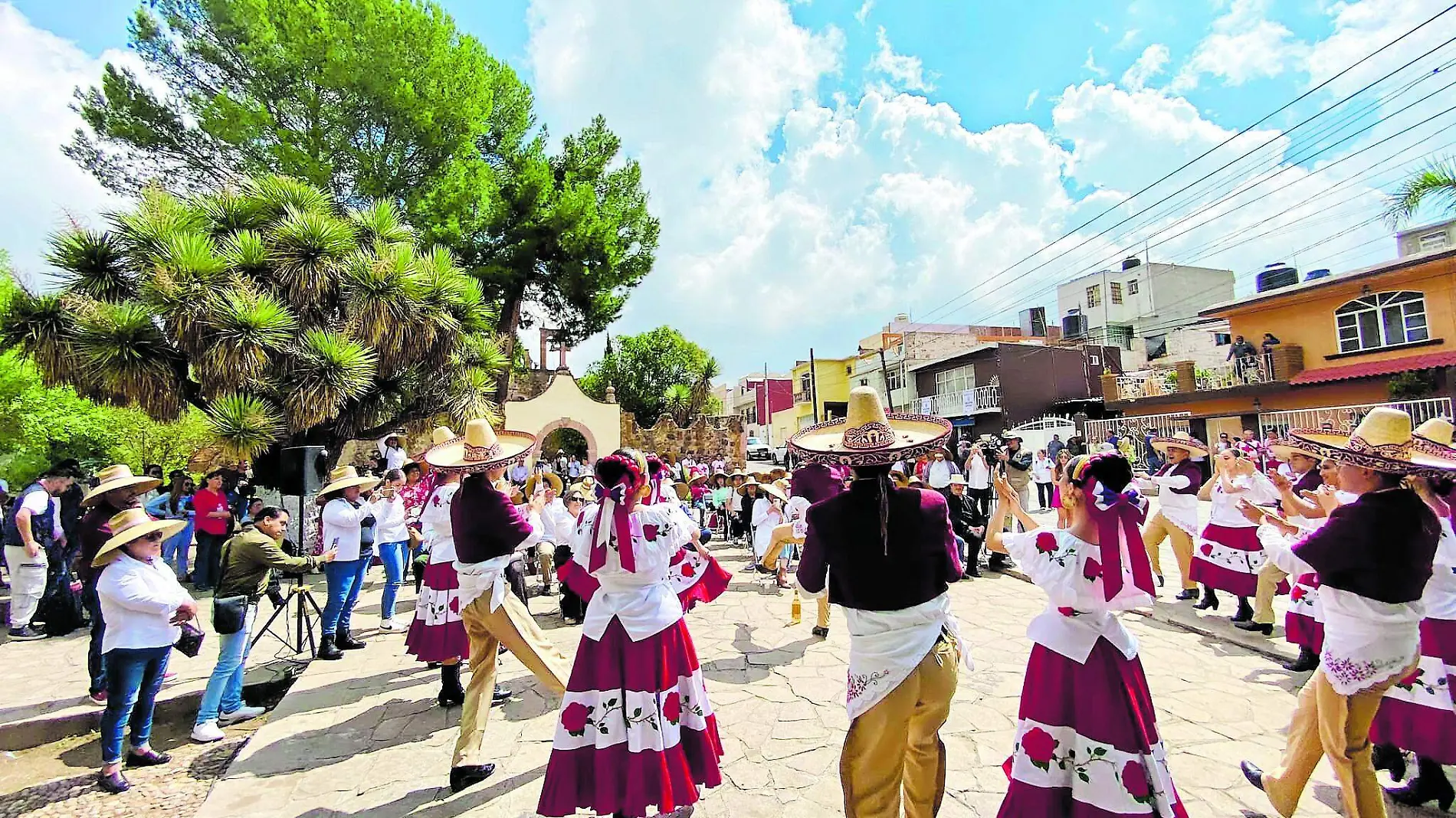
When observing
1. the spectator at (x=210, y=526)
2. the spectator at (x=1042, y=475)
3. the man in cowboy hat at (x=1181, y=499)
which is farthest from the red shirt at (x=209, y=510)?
the spectator at (x=1042, y=475)

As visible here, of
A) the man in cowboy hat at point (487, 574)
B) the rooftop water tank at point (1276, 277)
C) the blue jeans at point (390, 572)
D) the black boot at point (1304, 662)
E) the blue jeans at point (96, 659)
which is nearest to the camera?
the man in cowboy hat at point (487, 574)

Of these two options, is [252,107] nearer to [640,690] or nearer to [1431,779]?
[640,690]

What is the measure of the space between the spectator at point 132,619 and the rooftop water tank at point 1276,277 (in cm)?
2687

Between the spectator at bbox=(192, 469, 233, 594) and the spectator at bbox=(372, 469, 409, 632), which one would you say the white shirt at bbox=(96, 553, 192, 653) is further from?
the spectator at bbox=(192, 469, 233, 594)

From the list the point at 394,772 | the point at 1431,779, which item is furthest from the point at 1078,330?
the point at 394,772

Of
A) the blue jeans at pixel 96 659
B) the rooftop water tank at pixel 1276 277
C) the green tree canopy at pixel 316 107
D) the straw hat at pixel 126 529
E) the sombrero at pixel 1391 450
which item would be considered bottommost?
the blue jeans at pixel 96 659

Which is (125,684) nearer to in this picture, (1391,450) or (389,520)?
(389,520)

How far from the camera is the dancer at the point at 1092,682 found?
2.48 metres

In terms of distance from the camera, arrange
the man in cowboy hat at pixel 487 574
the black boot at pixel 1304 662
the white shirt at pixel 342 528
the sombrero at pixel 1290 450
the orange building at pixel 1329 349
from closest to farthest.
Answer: the sombrero at pixel 1290 450 < the man in cowboy hat at pixel 487 574 < the black boot at pixel 1304 662 < the white shirt at pixel 342 528 < the orange building at pixel 1329 349

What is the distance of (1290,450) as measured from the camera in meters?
4.48

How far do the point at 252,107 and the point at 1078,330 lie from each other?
34871mm

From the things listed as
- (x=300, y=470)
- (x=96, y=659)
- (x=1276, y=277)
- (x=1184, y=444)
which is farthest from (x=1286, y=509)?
(x=1276, y=277)

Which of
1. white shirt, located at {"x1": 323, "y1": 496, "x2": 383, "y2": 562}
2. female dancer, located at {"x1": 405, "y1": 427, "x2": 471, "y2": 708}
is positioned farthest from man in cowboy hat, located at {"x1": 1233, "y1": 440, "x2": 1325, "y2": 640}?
white shirt, located at {"x1": 323, "y1": 496, "x2": 383, "y2": 562}

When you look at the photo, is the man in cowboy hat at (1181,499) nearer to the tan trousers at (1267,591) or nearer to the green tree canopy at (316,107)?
the tan trousers at (1267,591)
